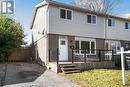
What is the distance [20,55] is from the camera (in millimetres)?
29594

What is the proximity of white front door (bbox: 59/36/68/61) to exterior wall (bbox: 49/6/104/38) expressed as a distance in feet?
2.04

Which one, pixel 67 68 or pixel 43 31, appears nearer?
pixel 67 68

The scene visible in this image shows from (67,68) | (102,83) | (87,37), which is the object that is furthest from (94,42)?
(102,83)

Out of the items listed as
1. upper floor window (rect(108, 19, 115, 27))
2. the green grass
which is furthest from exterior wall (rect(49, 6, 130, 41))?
the green grass

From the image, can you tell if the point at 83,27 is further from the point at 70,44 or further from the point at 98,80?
the point at 98,80

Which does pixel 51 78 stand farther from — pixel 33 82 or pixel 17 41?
pixel 17 41

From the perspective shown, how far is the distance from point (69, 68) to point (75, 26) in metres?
7.05

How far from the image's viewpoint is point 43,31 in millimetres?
24281

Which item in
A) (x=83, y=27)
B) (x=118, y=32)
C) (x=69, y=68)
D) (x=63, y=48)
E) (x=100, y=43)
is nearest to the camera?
(x=69, y=68)

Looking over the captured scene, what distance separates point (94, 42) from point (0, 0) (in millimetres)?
11280

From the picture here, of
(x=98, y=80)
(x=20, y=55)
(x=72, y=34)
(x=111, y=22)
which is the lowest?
(x=98, y=80)

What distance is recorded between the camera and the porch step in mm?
18700

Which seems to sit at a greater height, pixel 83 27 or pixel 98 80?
pixel 83 27

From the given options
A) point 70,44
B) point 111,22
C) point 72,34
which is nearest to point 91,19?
point 72,34
